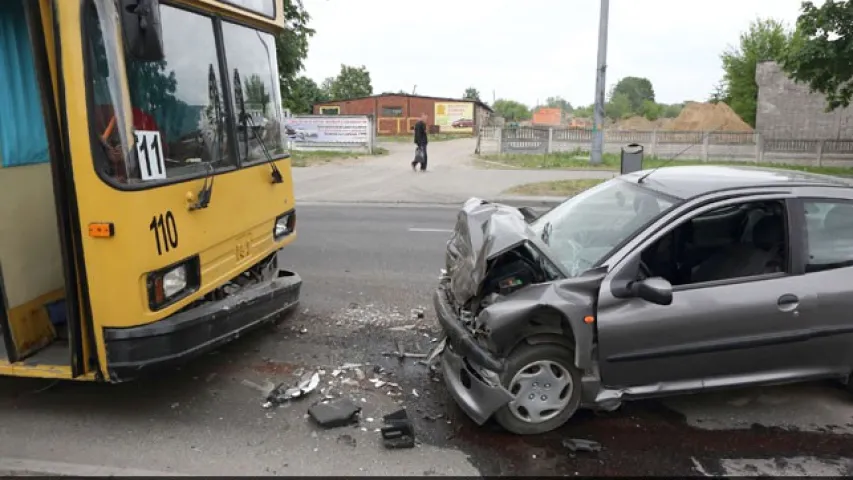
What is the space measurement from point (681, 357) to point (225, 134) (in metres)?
3.28

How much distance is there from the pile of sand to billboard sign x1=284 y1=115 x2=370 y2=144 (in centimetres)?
2477

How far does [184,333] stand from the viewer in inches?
148

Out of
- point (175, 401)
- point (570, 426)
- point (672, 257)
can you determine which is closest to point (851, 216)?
point (672, 257)

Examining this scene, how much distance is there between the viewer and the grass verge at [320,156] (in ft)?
77.0

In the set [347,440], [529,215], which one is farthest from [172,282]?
[529,215]

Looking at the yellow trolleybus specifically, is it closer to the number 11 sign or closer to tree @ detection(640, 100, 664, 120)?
the number 11 sign

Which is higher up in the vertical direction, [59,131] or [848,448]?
[59,131]

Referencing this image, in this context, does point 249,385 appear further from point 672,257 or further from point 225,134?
point 672,257

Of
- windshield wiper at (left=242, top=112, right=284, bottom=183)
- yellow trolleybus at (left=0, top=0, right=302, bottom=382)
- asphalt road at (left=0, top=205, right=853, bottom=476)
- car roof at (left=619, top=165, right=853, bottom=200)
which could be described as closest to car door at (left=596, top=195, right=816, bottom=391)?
car roof at (left=619, top=165, right=853, bottom=200)

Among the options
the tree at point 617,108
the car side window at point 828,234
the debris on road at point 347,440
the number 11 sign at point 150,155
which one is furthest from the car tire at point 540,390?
the tree at point 617,108

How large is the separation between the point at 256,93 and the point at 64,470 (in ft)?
9.41

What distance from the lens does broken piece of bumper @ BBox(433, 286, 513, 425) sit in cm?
356

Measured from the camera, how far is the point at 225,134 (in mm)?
4402

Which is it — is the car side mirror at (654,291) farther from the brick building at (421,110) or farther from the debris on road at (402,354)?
the brick building at (421,110)
